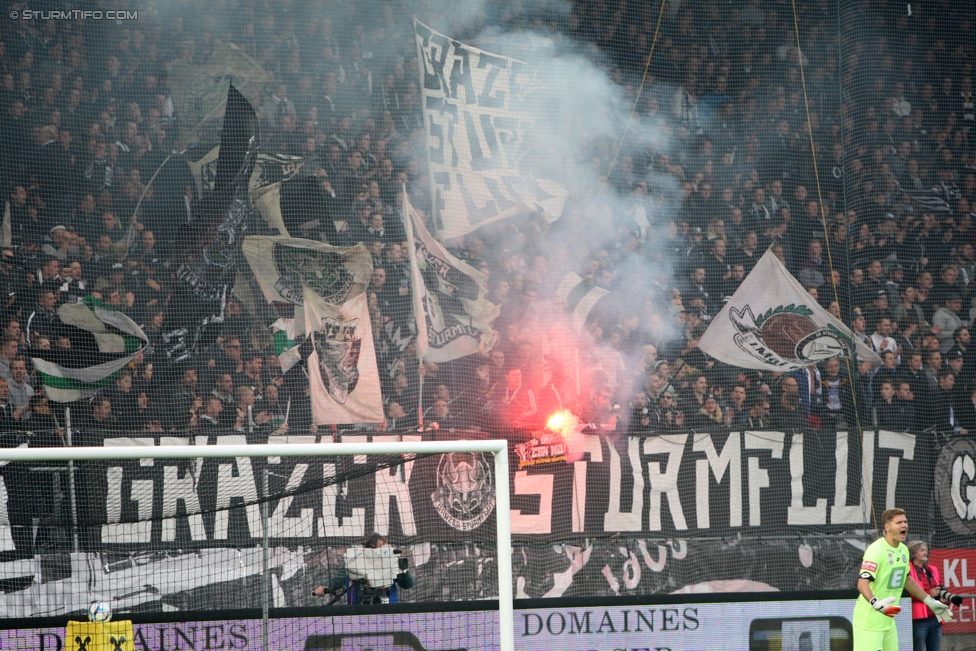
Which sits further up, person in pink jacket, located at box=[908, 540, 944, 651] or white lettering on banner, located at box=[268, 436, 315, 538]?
white lettering on banner, located at box=[268, 436, 315, 538]

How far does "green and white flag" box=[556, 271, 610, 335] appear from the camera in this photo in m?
9.62

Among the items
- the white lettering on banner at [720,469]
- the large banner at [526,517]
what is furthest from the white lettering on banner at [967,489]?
the white lettering on banner at [720,469]

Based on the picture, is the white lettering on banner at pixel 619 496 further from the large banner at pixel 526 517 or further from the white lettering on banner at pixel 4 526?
the white lettering on banner at pixel 4 526

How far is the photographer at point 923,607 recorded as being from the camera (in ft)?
22.3

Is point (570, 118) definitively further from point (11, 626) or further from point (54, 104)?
point (11, 626)

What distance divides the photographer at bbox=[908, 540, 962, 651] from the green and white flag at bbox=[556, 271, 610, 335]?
3774mm

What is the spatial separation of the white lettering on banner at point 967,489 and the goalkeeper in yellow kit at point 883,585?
8.38ft

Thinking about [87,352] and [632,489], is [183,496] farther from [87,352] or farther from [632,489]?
[632,489]

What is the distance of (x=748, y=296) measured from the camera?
9.71 meters

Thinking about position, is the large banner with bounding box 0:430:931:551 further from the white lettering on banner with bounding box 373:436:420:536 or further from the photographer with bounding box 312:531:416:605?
the photographer with bounding box 312:531:416:605

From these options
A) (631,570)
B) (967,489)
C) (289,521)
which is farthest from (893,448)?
(289,521)

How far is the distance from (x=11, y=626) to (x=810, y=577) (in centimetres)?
624

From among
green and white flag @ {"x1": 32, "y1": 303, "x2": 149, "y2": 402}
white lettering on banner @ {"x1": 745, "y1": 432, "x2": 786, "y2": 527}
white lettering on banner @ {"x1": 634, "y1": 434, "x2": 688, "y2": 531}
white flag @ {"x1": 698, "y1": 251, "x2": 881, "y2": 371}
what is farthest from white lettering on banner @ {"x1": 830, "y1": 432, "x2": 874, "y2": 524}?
green and white flag @ {"x1": 32, "y1": 303, "x2": 149, "y2": 402}

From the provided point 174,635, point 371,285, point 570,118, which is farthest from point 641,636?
point 570,118
